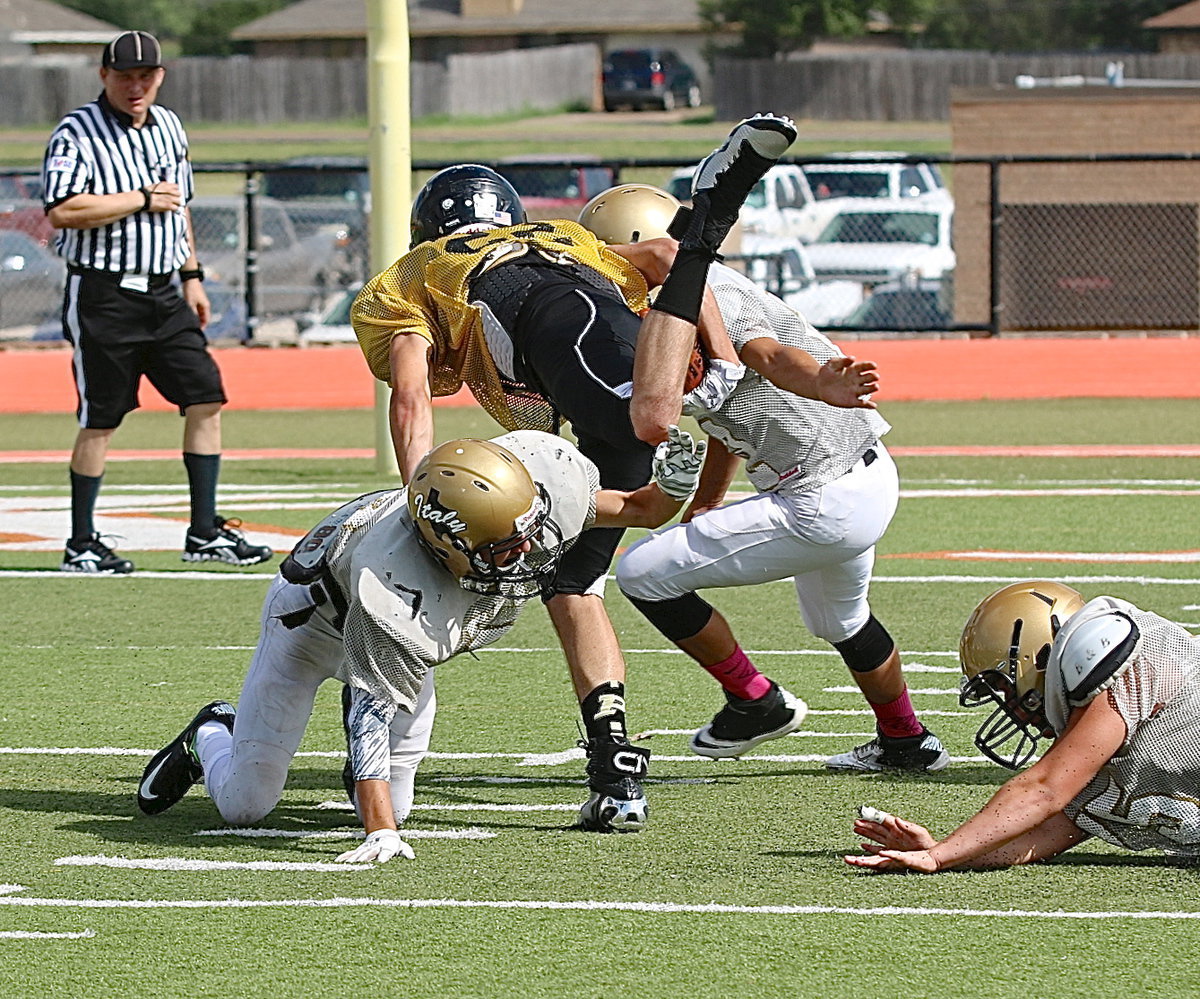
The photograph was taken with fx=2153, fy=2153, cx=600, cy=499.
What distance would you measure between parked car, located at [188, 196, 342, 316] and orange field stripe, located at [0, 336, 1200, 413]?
2.99m

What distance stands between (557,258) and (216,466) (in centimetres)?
393

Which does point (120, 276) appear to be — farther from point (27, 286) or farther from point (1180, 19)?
point (1180, 19)

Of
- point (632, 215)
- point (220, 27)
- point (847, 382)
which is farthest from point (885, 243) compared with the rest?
point (220, 27)

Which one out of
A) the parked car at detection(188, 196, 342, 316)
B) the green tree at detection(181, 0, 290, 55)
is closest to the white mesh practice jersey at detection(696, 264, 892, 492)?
the parked car at detection(188, 196, 342, 316)

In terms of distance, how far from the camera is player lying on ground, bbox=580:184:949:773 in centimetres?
539

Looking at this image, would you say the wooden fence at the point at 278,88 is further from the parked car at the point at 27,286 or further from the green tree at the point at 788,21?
the parked car at the point at 27,286

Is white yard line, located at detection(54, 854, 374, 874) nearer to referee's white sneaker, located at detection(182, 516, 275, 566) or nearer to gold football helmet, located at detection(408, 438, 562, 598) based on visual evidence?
gold football helmet, located at detection(408, 438, 562, 598)

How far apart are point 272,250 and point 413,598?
1809cm

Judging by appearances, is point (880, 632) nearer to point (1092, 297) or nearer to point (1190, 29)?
point (1092, 297)

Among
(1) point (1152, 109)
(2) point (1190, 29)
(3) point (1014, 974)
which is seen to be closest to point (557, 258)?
(3) point (1014, 974)

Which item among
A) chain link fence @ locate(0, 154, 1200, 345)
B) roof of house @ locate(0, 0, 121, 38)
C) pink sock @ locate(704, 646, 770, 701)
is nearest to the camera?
pink sock @ locate(704, 646, 770, 701)

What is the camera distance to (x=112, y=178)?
8.80 meters

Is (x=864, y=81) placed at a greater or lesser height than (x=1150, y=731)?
greater

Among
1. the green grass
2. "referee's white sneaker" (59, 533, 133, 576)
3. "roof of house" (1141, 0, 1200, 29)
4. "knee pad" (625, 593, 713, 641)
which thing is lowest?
"referee's white sneaker" (59, 533, 133, 576)
